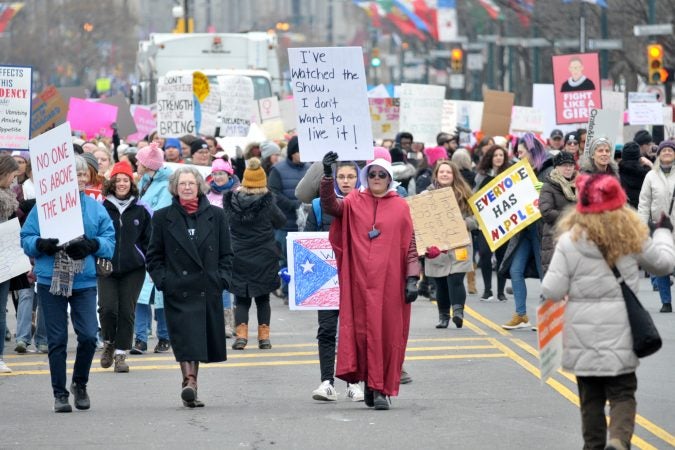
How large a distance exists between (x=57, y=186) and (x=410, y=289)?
7.59 feet

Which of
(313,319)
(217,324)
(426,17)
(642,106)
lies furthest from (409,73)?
(217,324)

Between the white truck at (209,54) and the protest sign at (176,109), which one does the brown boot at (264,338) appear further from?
the white truck at (209,54)

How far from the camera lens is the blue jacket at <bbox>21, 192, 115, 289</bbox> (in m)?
10.9

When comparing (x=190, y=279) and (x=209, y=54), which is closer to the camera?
(x=190, y=279)

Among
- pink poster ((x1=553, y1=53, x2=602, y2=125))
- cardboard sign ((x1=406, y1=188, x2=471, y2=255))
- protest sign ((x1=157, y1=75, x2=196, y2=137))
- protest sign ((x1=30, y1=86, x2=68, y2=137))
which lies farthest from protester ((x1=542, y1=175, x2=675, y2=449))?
protest sign ((x1=157, y1=75, x2=196, y2=137))

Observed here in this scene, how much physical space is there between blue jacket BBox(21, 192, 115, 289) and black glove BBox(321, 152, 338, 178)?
1449 millimetres

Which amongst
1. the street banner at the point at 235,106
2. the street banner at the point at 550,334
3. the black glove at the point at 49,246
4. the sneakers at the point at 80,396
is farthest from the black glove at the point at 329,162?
the street banner at the point at 235,106

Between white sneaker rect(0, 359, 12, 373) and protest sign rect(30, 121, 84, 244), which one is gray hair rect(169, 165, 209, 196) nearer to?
protest sign rect(30, 121, 84, 244)

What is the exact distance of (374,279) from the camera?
10562mm

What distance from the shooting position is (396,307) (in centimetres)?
1061

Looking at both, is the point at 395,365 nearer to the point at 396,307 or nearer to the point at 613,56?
the point at 396,307

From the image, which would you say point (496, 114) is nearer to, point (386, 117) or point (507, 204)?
point (386, 117)

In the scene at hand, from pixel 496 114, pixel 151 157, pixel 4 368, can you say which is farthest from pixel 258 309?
pixel 496 114

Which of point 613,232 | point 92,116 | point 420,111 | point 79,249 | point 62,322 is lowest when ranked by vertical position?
point 62,322
